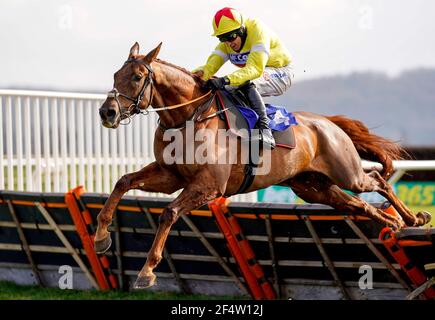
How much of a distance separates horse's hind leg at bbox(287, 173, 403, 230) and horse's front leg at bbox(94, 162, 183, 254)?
1521mm

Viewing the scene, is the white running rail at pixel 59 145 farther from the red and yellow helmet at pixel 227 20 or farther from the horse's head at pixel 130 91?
the horse's head at pixel 130 91

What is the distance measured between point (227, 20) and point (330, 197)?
2041 millimetres

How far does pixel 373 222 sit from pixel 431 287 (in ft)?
2.48

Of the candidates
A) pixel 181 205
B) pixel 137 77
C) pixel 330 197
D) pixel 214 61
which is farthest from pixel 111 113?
pixel 330 197

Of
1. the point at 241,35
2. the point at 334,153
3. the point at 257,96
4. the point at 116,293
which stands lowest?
the point at 116,293

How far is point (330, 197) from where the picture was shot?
8422 mm

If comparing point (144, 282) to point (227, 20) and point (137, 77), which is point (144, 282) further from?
point (227, 20)

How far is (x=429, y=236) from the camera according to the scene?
25.5 feet

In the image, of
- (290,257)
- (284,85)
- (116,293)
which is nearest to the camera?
(284,85)

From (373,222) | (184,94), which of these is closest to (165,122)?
(184,94)

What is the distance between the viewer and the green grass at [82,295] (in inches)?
378

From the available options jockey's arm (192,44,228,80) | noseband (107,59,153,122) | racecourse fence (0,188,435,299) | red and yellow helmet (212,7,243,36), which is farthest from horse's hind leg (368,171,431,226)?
noseband (107,59,153,122)

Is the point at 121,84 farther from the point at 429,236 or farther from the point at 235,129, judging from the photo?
the point at 429,236

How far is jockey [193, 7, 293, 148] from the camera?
23.7 ft
